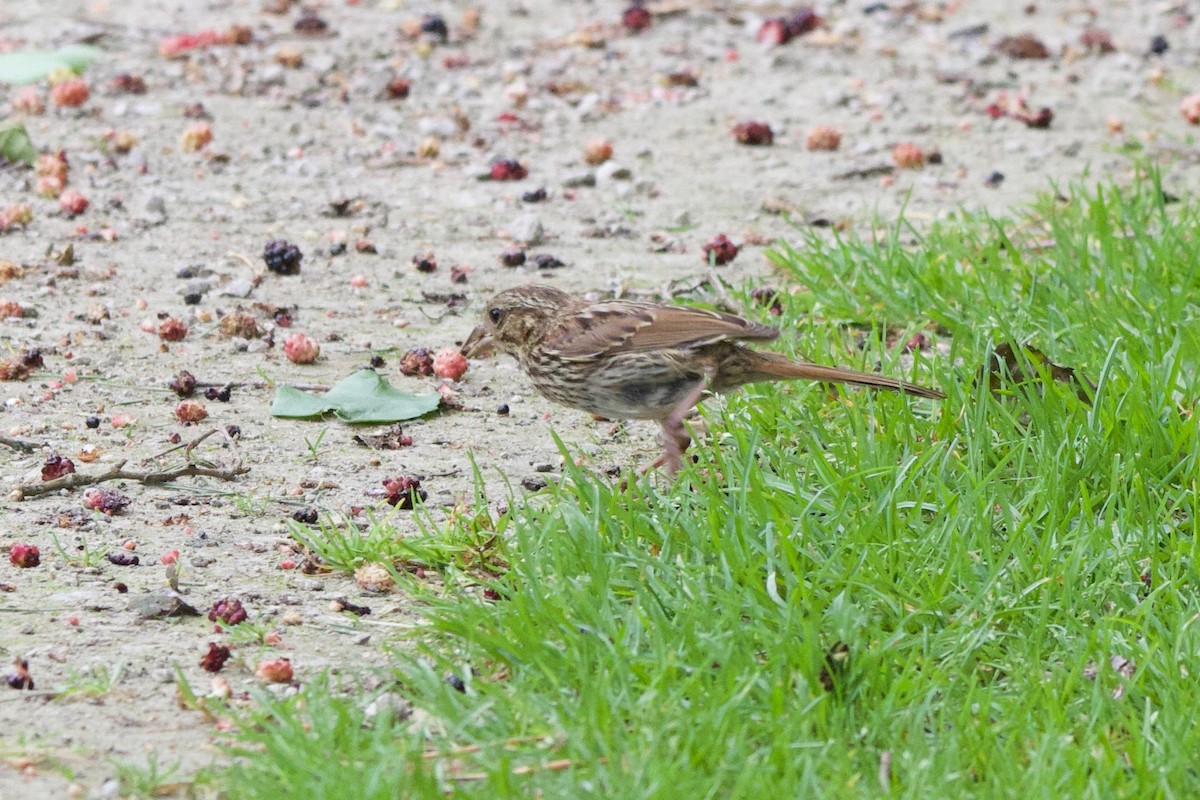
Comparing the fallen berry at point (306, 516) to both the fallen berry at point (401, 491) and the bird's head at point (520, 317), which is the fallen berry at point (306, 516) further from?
the bird's head at point (520, 317)

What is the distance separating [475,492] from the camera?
184 inches

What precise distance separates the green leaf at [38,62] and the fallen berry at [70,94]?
472 mm

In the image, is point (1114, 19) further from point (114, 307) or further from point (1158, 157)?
point (114, 307)

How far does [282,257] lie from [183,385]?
1.27 metres

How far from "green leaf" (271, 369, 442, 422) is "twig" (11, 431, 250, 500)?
0.44m

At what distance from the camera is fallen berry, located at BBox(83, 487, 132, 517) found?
4648mm

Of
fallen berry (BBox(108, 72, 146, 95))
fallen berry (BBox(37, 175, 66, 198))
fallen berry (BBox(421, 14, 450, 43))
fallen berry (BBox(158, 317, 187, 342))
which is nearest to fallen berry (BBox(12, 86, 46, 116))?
fallen berry (BBox(108, 72, 146, 95))

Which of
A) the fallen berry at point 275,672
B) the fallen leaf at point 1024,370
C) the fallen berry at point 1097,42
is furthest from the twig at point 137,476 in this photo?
the fallen berry at point 1097,42

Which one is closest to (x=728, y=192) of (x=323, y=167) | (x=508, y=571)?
(x=323, y=167)

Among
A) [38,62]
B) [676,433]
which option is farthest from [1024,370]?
[38,62]

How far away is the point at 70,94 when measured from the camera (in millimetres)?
8656

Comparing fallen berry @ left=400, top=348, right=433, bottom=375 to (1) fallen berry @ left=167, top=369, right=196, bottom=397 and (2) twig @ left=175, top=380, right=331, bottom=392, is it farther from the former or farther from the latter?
(1) fallen berry @ left=167, top=369, right=196, bottom=397

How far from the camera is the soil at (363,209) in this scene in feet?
13.6

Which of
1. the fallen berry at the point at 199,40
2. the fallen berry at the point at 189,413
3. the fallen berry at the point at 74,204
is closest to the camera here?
the fallen berry at the point at 189,413
